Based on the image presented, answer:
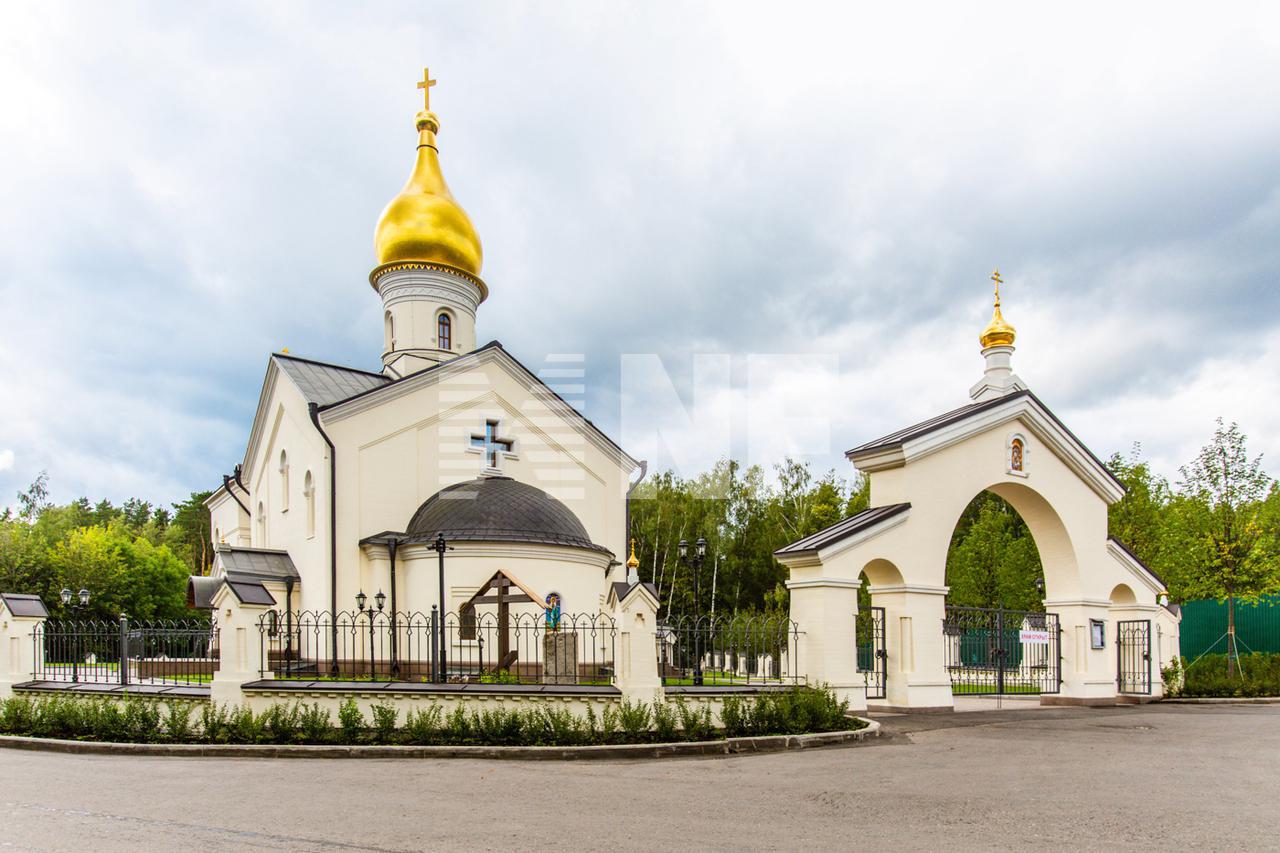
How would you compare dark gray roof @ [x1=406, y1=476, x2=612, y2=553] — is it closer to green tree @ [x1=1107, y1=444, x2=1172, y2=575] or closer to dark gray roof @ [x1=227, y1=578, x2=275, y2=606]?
dark gray roof @ [x1=227, y1=578, x2=275, y2=606]

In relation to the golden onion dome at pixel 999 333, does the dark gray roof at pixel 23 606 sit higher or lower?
lower

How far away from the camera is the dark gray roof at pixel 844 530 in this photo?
1282 cm

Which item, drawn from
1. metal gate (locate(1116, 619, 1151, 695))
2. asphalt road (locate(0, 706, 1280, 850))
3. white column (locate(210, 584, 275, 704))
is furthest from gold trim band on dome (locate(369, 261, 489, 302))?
metal gate (locate(1116, 619, 1151, 695))

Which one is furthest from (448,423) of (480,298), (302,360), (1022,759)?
(1022,759)

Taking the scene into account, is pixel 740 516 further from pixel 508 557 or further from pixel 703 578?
pixel 508 557

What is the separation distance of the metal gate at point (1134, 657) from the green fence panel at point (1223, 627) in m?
8.24

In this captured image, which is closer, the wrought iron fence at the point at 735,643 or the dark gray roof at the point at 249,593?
the wrought iron fence at the point at 735,643

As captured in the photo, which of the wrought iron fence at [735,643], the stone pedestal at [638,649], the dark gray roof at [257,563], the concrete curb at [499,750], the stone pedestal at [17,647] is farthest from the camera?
the dark gray roof at [257,563]

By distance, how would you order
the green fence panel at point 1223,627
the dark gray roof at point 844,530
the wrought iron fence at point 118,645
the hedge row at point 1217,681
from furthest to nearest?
1. the green fence panel at point 1223,627
2. the hedge row at point 1217,681
3. the wrought iron fence at point 118,645
4. the dark gray roof at point 844,530

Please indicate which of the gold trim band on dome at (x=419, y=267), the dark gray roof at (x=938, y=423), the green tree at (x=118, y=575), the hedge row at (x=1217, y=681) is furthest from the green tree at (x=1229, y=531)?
the green tree at (x=118, y=575)

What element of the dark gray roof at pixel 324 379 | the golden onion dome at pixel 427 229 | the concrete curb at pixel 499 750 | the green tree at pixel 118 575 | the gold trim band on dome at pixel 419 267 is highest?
the golden onion dome at pixel 427 229

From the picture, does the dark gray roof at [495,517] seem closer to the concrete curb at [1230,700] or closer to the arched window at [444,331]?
the arched window at [444,331]

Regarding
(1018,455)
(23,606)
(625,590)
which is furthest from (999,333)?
(23,606)

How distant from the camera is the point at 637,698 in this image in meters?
10.7
